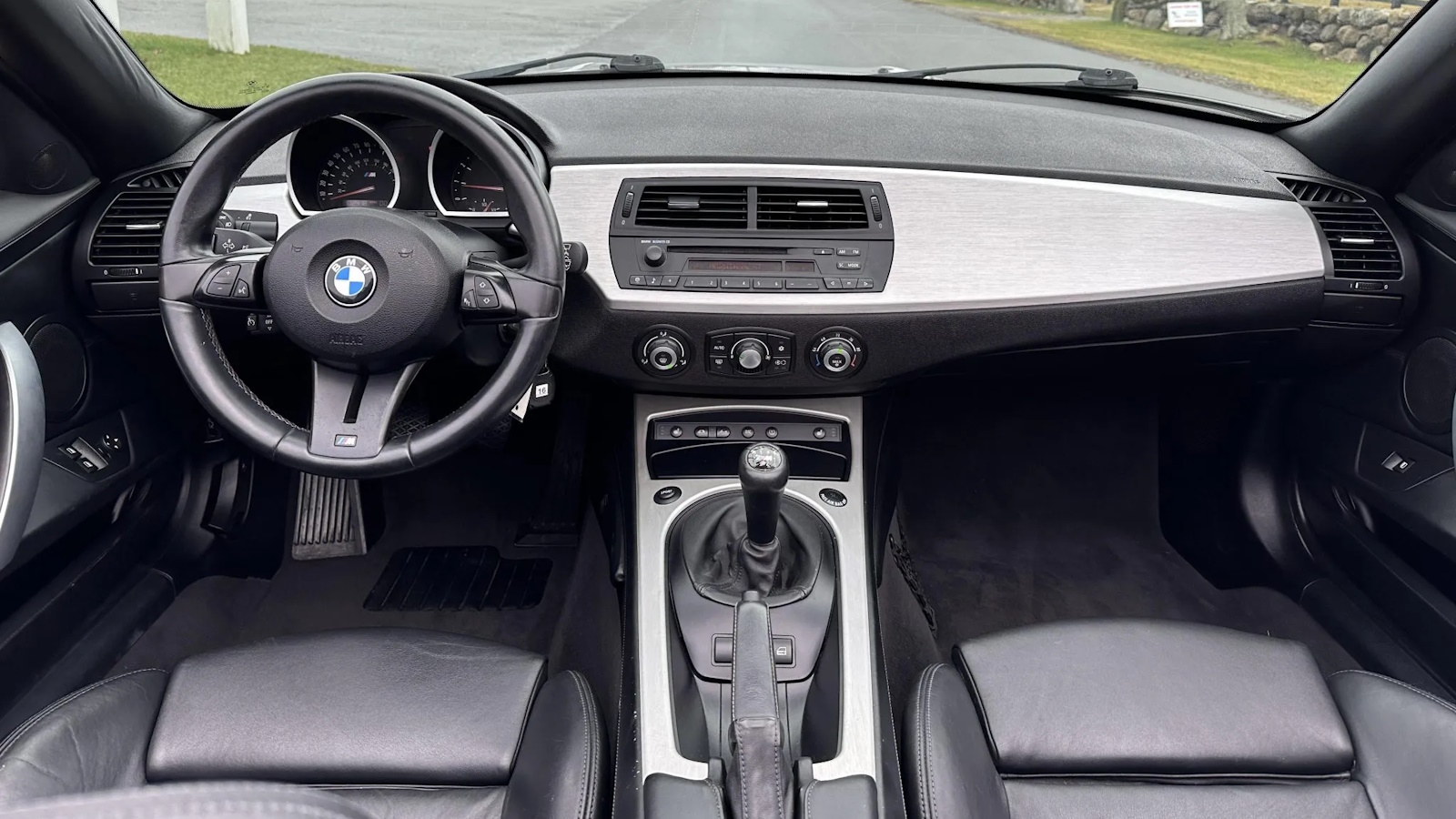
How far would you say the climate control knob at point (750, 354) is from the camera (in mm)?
1808

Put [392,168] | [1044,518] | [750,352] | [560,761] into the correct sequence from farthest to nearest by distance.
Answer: [1044,518] < [750,352] < [392,168] < [560,761]

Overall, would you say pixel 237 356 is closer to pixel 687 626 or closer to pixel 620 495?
pixel 620 495

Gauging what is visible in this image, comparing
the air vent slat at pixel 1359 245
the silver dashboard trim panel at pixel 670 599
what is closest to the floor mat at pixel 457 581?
the silver dashboard trim panel at pixel 670 599

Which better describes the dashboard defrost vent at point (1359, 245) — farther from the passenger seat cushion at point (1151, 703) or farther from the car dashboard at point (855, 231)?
the passenger seat cushion at point (1151, 703)

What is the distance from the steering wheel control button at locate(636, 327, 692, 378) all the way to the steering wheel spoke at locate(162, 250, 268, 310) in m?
0.69

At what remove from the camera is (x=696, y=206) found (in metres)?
1.78

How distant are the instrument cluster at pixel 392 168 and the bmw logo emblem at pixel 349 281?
15.1 inches

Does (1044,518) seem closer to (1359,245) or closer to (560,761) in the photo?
(1359,245)

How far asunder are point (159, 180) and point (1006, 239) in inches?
67.6

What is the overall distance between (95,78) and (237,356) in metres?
0.65

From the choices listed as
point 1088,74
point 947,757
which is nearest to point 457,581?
point 947,757

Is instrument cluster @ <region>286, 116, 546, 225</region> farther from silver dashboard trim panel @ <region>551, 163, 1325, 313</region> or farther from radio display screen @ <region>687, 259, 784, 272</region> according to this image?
radio display screen @ <region>687, 259, 784, 272</region>

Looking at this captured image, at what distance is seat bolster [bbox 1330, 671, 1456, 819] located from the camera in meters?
1.32

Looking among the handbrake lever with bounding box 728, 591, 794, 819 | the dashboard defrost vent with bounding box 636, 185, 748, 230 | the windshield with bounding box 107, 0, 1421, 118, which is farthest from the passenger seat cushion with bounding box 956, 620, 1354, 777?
the windshield with bounding box 107, 0, 1421, 118
